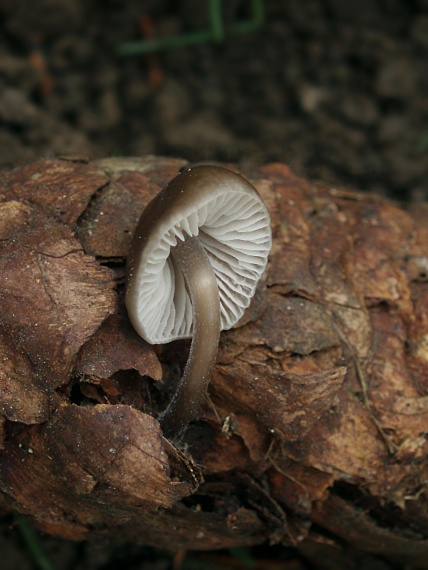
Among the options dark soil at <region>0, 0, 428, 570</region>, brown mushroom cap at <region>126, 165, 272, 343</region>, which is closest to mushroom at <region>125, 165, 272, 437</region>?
brown mushroom cap at <region>126, 165, 272, 343</region>

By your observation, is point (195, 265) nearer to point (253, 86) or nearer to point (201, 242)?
point (201, 242)

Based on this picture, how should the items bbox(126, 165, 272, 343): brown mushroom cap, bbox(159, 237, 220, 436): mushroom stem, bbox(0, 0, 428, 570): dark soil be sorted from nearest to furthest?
bbox(126, 165, 272, 343): brown mushroom cap < bbox(159, 237, 220, 436): mushroom stem < bbox(0, 0, 428, 570): dark soil

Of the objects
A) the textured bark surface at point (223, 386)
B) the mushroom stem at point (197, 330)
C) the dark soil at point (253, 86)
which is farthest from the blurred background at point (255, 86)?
the mushroom stem at point (197, 330)

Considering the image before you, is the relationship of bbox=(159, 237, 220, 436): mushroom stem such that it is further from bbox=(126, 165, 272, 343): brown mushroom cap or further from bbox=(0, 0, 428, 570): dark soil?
bbox=(0, 0, 428, 570): dark soil

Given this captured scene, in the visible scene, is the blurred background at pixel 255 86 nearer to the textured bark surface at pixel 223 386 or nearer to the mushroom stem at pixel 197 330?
the textured bark surface at pixel 223 386

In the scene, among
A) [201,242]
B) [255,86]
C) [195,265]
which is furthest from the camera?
[255,86]

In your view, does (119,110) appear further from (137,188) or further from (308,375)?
(308,375)

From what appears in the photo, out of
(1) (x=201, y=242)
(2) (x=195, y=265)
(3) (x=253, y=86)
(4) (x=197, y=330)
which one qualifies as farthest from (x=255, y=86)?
(4) (x=197, y=330)
